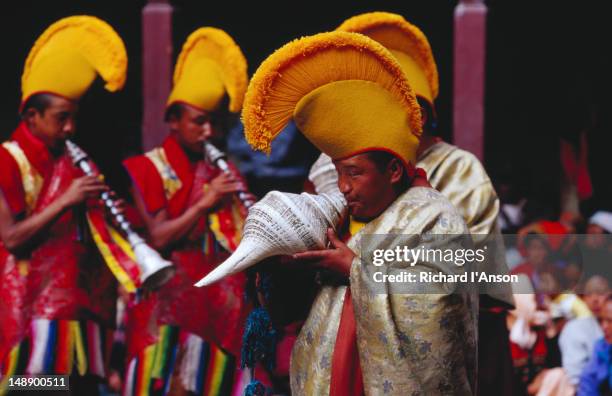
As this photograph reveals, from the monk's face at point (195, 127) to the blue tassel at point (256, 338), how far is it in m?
2.24

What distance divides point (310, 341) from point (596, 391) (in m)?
2.81

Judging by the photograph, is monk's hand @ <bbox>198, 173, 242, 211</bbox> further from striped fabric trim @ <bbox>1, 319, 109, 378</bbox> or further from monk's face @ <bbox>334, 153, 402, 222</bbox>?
monk's face @ <bbox>334, 153, 402, 222</bbox>

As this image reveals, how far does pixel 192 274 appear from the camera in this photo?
20.0 ft

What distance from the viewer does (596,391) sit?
249 inches

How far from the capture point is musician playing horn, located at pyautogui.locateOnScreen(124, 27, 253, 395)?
19.9 feet

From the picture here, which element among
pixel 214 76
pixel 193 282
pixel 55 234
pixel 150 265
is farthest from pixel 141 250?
pixel 214 76

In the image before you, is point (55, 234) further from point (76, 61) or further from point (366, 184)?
point (366, 184)

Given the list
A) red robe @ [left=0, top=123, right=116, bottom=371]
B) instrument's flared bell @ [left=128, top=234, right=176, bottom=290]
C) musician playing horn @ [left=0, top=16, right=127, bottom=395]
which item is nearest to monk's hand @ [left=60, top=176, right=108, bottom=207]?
musician playing horn @ [left=0, top=16, right=127, bottom=395]

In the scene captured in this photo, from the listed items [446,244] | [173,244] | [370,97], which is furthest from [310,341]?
[173,244]

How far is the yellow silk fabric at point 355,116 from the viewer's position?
3.99 m

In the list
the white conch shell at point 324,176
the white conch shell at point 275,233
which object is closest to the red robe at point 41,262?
the white conch shell at point 324,176

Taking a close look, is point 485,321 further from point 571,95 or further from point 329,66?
point 571,95

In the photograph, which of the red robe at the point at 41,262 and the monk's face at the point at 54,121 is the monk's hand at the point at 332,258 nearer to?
the red robe at the point at 41,262

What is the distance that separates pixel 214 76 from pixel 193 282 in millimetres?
1185
